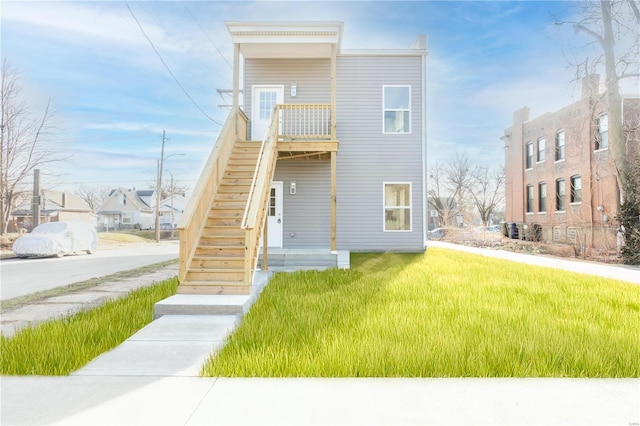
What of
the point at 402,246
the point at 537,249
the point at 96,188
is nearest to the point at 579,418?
the point at 402,246

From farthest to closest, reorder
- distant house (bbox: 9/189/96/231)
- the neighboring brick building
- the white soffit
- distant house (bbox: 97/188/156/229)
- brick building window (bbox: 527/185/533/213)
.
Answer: distant house (bbox: 97/188/156/229), distant house (bbox: 9/189/96/231), brick building window (bbox: 527/185/533/213), the neighboring brick building, the white soffit

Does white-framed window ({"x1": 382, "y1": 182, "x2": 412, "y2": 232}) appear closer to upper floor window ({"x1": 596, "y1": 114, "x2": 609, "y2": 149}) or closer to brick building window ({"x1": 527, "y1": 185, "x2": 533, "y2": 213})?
upper floor window ({"x1": 596, "y1": 114, "x2": 609, "y2": 149})

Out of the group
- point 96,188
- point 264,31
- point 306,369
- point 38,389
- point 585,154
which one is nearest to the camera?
point 38,389

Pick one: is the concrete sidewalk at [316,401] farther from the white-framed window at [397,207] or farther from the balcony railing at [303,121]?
the white-framed window at [397,207]

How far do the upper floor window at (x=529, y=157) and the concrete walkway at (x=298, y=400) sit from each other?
2108 centimetres

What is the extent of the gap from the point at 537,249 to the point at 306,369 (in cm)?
1512

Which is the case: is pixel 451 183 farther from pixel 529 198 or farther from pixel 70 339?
pixel 70 339

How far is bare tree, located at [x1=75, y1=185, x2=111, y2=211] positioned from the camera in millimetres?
49150

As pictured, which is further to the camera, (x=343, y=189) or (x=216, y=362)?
(x=343, y=189)

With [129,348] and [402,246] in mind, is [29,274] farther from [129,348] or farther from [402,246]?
[402,246]

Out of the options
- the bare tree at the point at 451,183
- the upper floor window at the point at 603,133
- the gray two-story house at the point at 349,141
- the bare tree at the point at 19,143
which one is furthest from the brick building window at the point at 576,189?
Answer: the bare tree at the point at 19,143

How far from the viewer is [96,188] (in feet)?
166

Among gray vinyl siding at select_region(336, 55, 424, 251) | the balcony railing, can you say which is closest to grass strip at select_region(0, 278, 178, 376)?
the balcony railing

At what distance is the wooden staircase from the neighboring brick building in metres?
12.2
